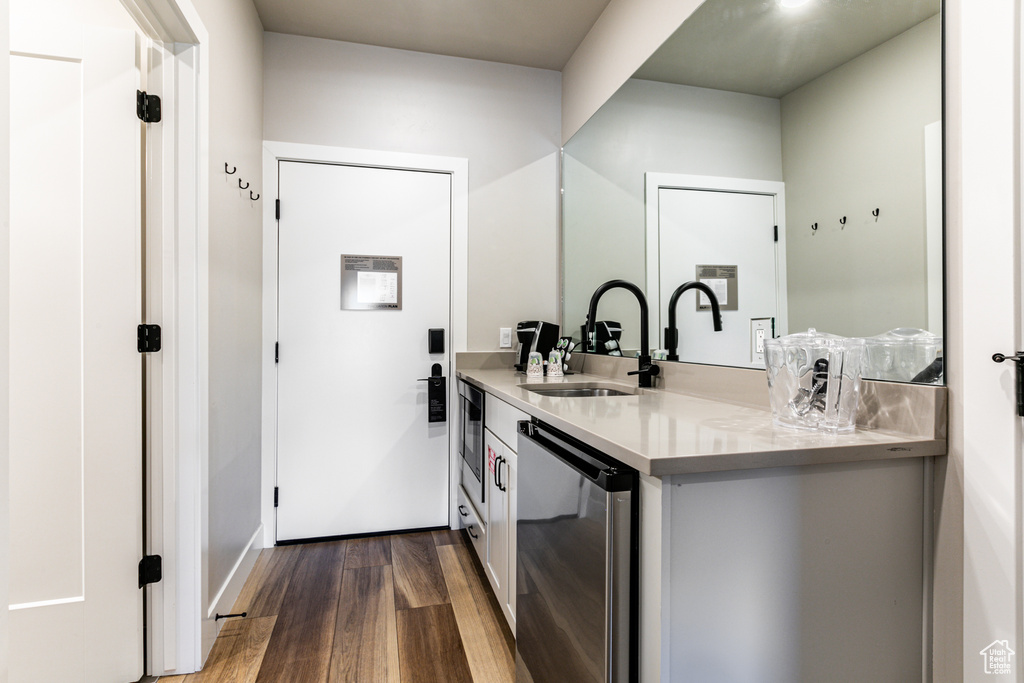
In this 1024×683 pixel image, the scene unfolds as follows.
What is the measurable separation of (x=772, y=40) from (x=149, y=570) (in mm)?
2469

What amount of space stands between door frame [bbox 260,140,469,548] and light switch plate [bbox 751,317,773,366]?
1.60 m

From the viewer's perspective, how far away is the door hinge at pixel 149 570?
1.51 meters

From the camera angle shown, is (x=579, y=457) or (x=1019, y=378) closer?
(x=1019, y=378)

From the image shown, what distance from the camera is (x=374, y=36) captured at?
8.25ft

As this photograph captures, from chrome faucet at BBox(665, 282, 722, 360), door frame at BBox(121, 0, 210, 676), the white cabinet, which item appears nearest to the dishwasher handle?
the white cabinet

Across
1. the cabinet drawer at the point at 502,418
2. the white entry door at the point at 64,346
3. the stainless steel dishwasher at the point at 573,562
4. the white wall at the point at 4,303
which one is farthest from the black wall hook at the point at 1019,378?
the white entry door at the point at 64,346

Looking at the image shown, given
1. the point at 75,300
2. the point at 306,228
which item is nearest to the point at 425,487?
the point at 306,228

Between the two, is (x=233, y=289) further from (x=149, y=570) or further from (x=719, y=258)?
(x=719, y=258)

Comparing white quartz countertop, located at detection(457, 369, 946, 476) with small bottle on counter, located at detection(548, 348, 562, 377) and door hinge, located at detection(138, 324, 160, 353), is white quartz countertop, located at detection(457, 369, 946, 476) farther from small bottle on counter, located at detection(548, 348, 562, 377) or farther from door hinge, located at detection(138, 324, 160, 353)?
door hinge, located at detection(138, 324, 160, 353)

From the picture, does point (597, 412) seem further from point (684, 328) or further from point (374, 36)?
point (374, 36)

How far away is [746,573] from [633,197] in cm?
163

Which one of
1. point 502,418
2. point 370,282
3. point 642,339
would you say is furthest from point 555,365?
point 370,282

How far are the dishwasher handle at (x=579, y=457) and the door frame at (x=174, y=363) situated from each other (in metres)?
1.09

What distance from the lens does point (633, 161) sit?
210cm
